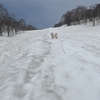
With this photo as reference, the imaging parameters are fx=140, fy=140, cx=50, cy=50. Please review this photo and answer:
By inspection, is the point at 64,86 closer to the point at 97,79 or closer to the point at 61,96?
the point at 61,96

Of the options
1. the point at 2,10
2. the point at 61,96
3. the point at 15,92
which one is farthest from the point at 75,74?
the point at 2,10

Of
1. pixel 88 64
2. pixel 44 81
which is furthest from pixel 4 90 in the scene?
pixel 88 64

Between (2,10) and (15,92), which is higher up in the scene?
(2,10)

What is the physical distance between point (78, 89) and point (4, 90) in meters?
1.67

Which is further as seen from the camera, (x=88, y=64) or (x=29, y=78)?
(x=88, y=64)

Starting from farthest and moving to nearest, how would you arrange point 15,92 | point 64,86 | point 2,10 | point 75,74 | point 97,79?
point 2,10
point 75,74
point 97,79
point 64,86
point 15,92

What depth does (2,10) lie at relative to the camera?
1361 inches

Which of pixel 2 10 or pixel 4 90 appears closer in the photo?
pixel 4 90

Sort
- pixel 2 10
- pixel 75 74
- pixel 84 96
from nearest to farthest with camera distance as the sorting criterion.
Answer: pixel 84 96 → pixel 75 74 → pixel 2 10

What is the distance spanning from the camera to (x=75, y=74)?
12.9 feet

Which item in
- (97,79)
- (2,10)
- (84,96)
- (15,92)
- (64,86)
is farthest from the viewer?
(2,10)

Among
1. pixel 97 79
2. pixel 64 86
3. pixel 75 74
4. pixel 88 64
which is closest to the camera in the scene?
pixel 64 86

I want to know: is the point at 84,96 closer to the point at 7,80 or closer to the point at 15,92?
the point at 15,92

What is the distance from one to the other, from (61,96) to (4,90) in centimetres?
131
